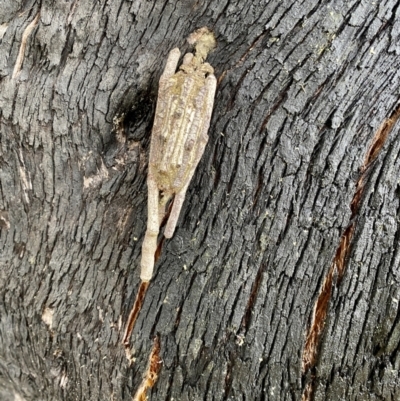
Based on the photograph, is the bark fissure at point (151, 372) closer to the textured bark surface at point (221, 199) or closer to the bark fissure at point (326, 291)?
the textured bark surface at point (221, 199)

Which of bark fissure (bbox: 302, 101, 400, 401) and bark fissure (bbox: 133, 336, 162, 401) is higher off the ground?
bark fissure (bbox: 302, 101, 400, 401)

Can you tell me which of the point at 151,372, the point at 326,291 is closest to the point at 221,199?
the point at 326,291

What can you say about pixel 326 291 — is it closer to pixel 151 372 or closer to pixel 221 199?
A: pixel 221 199

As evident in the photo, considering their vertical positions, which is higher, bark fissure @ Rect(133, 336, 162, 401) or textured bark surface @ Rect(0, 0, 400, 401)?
textured bark surface @ Rect(0, 0, 400, 401)

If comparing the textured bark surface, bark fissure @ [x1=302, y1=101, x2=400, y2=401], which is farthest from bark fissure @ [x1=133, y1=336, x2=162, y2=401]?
bark fissure @ [x1=302, y1=101, x2=400, y2=401]

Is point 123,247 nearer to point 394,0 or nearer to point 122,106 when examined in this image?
point 122,106

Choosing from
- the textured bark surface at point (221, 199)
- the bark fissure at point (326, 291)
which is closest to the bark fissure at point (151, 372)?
the textured bark surface at point (221, 199)

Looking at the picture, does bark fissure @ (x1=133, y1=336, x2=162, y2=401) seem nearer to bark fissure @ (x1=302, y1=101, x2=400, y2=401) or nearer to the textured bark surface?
the textured bark surface

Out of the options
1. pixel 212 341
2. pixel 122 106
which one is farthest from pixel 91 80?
pixel 212 341
